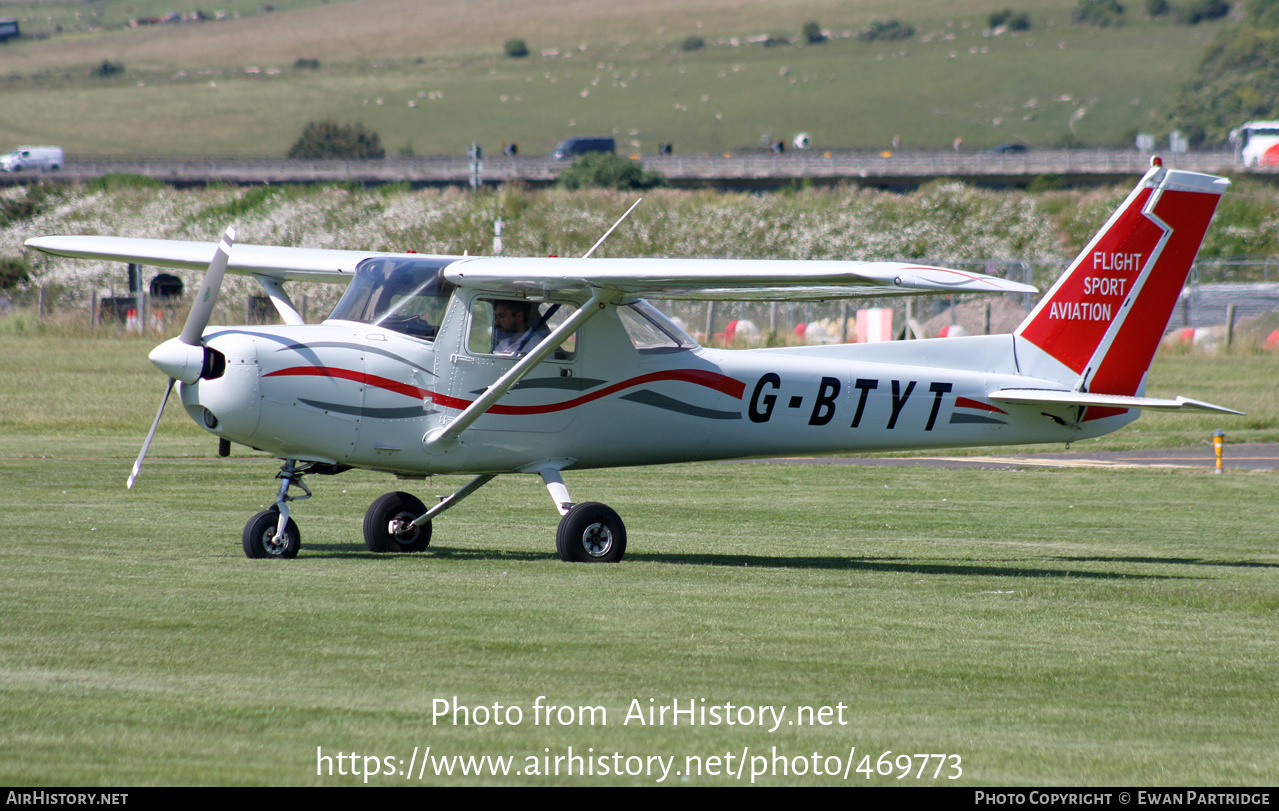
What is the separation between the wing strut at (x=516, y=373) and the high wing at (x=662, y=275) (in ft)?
0.53

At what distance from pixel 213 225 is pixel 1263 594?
60.4 meters

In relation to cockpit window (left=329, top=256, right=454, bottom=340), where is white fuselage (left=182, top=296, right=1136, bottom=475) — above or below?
below

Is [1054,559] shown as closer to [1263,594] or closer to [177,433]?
[1263,594]

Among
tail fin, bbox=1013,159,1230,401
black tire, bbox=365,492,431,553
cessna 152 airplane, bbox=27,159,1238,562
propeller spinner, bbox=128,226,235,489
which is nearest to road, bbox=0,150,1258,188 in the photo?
tail fin, bbox=1013,159,1230,401

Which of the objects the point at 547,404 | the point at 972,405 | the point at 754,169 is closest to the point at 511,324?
the point at 547,404

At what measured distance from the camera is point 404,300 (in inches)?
486

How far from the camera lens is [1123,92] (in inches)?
7500

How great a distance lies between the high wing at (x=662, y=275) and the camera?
10.3 meters

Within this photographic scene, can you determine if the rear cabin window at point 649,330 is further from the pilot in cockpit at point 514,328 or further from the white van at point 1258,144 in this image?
the white van at point 1258,144

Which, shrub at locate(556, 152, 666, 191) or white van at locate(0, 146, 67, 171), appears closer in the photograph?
shrub at locate(556, 152, 666, 191)

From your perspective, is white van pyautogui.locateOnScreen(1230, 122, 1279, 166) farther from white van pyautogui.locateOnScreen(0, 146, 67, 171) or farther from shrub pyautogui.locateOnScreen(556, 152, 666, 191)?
white van pyautogui.locateOnScreen(0, 146, 67, 171)

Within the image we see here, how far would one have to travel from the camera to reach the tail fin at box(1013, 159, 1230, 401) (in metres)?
14.5

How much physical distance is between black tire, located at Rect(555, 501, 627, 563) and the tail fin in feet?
15.2

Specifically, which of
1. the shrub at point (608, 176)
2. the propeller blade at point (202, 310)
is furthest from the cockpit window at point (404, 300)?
the shrub at point (608, 176)
